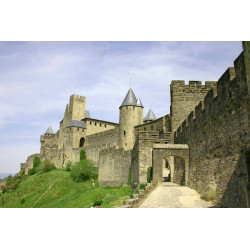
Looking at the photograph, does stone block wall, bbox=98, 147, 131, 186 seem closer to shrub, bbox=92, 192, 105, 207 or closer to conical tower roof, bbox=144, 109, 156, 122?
shrub, bbox=92, 192, 105, 207

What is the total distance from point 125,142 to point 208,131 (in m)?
29.2

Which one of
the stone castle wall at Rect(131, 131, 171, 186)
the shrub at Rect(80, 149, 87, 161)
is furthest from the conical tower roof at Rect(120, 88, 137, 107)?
the stone castle wall at Rect(131, 131, 171, 186)

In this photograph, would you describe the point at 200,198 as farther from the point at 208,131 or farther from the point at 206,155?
the point at 208,131

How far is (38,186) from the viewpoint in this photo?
32.8m

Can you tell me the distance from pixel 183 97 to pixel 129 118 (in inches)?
879

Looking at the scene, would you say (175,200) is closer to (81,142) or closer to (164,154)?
(164,154)

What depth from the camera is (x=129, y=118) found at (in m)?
41.0

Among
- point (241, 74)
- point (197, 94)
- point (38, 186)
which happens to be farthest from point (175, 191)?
point (38, 186)

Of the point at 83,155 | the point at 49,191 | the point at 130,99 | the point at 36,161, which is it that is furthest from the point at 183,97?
the point at 36,161

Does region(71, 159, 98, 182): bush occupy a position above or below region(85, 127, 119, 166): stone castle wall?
below

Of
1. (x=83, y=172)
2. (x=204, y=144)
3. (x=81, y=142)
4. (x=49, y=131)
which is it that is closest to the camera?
(x=204, y=144)

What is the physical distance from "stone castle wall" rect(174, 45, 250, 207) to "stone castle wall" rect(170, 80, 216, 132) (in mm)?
5939

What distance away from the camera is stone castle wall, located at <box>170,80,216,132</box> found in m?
18.9

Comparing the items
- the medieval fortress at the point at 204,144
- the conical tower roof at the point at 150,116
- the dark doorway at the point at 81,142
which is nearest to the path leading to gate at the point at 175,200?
the medieval fortress at the point at 204,144
